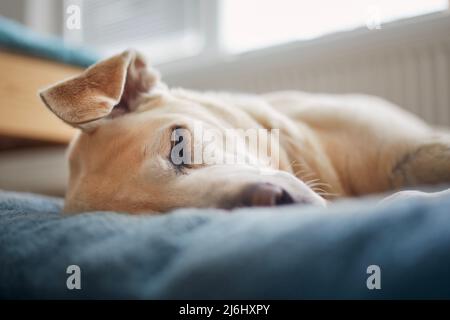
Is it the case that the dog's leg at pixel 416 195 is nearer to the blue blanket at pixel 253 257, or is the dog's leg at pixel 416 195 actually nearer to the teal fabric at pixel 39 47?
the blue blanket at pixel 253 257

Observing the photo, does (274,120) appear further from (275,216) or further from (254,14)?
(254,14)

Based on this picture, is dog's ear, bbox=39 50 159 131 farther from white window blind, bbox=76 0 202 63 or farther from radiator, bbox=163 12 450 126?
white window blind, bbox=76 0 202 63

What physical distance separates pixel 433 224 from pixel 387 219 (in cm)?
6

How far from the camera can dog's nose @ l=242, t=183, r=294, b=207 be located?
95 centimetres

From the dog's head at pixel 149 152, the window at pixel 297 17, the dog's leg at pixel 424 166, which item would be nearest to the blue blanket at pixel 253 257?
the dog's head at pixel 149 152

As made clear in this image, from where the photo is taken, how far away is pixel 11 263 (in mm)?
826

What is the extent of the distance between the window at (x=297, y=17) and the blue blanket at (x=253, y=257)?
6.45 ft

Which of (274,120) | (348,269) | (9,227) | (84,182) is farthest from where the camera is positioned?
(274,120)

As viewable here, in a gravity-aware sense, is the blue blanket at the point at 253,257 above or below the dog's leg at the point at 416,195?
below

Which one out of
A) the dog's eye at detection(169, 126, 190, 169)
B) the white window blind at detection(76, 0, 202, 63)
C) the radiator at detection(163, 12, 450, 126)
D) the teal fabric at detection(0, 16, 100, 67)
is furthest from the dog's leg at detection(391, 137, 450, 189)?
the white window blind at detection(76, 0, 202, 63)

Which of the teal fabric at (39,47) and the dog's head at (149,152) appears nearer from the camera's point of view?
the dog's head at (149,152)

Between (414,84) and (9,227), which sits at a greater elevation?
(414,84)

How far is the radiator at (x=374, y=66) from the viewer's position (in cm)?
273
